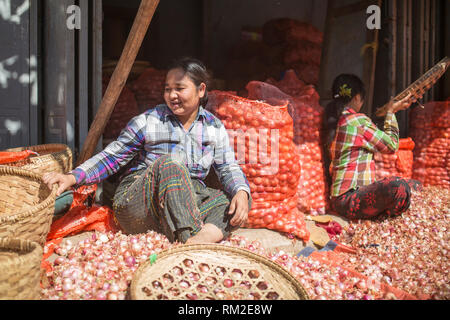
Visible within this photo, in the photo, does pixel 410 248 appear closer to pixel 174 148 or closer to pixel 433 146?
pixel 174 148

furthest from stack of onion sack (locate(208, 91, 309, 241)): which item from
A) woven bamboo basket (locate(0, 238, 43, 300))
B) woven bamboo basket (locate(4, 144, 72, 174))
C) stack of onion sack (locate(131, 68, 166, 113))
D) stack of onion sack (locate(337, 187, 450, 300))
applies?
woven bamboo basket (locate(0, 238, 43, 300))

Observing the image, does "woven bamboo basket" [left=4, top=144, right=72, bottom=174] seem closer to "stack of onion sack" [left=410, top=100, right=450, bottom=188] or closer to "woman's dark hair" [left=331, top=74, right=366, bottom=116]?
"woman's dark hair" [left=331, top=74, right=366, bottom=116]

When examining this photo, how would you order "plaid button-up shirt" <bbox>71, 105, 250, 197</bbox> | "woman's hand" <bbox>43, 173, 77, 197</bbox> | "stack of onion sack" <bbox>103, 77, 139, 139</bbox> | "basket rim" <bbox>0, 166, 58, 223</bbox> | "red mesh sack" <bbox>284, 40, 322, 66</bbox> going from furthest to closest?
1. "red mesh sack" <bbox>284, 40, 322, 66</bbox>
2. "stack of onion sack" <bbox>103, 77, 139, 139</bbox>
3. "plaid button-up shirt" <bbox>71, 105, 250, 197</bbox>
4. "woman's hand" <bbox>43, 173, 77, 197</bbox>
5. "basket rim" <bbox>0, 166, 58, 223</bbox>

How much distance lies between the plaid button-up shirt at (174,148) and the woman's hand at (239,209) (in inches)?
3.6

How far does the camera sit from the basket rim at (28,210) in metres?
1.49

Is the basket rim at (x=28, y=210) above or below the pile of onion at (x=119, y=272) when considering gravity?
above

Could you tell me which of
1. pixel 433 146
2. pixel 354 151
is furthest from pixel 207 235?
pixel 433 146

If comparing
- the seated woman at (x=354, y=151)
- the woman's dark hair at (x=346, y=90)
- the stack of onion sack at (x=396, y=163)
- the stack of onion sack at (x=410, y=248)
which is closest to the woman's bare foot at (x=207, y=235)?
the stack of onion sack at (x=410, y=248)

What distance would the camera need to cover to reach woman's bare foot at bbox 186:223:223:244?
6.20 feet

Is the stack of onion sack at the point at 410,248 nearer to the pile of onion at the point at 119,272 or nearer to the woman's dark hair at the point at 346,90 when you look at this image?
the pile of onion at the point at 119,272

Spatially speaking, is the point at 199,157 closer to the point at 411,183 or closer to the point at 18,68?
the point at 18,68

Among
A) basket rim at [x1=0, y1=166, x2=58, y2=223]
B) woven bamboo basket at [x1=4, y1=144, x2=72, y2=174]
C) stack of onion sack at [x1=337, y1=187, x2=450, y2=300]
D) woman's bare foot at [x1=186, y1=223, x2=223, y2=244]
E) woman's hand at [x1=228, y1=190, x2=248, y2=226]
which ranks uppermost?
woven bamboo basket at [x1=4, y1=144, x2=72, y2=174]

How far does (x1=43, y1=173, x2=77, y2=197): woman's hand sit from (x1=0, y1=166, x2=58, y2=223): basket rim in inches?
1.5

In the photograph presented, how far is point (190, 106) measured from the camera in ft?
7.28
